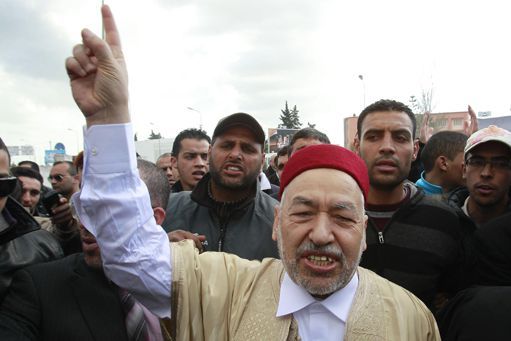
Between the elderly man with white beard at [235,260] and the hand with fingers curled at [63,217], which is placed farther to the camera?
the hand with fingers curled at [63,217]

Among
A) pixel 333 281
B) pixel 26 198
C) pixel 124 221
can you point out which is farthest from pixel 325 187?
pixel 26 198

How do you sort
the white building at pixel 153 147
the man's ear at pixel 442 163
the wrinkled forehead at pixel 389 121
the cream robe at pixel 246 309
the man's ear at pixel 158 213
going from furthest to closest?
1. the white building at pixel 153 147
2. the man's ear at pixel 442 163
3. the wrinkled forehead at pixel 389 121
4. the man's ear at pixel 158 213
5. the cream robe at pixel 246 309

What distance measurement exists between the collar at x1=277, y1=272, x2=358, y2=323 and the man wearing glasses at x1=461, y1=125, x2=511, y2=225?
4.81 feet

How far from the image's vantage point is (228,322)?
1.61 m

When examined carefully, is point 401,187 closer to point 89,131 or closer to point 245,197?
point 245,197

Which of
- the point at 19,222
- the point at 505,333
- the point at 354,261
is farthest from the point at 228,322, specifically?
the point at 19,222

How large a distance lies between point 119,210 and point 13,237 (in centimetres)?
96

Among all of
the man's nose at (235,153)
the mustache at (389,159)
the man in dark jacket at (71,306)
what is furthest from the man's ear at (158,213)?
the mustache at (389,159)

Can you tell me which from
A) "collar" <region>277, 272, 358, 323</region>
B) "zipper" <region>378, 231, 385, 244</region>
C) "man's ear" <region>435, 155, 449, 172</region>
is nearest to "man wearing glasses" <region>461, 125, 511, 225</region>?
"zipper" <region>378, 231, 385, 244</region>

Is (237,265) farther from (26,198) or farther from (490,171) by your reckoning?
(26,198)

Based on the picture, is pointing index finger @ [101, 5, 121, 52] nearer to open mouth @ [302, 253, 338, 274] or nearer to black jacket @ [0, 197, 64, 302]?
open mouth @ [302, 253, 338, 274]

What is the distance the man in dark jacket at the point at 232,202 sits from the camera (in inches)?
99.8

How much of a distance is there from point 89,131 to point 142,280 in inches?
20.9

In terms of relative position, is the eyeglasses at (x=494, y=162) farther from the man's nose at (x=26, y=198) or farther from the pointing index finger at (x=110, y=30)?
the man's nose at (x=26, y=198)
